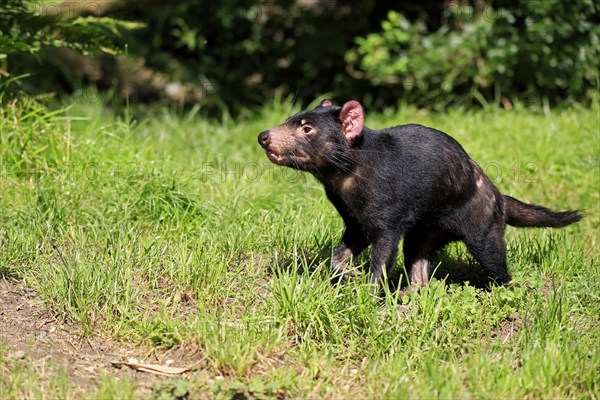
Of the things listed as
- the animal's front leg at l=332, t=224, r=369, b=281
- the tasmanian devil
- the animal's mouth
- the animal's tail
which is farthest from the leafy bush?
the animal's mouth

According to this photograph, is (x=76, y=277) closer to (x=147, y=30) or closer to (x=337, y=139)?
(x=337, y=139)

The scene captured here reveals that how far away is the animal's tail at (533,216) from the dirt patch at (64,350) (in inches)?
74.3

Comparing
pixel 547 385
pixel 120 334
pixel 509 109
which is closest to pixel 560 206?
pixel 509 109

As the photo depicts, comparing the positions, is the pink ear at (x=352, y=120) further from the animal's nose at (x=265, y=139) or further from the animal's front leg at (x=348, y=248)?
the animal's front leg at (x=348, y=248)

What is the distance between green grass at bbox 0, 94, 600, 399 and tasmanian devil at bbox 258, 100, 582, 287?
0.25 m

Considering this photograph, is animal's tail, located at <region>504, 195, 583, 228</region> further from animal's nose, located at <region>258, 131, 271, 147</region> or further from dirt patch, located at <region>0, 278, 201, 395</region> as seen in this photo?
dirt patch, located at <region>0, 278, 201, 395</region>

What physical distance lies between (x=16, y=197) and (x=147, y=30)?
4138mm

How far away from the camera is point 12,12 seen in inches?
215

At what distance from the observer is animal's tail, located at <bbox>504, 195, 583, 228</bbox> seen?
4434 millimetres

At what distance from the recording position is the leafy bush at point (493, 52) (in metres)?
7.17

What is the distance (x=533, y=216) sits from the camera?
14.5 ft

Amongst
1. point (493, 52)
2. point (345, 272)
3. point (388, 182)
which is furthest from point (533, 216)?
point (493, 52)

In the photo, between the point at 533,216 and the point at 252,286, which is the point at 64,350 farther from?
the point at 533,216

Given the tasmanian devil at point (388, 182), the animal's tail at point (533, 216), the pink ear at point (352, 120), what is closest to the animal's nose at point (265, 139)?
the tasmanian devil at point (388, 182)
